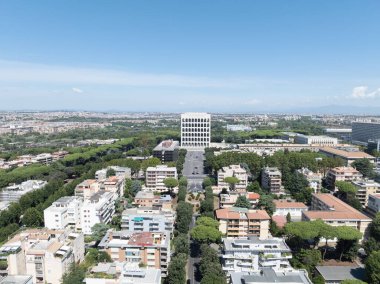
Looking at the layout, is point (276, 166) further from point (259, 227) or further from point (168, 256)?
point (168, 256)

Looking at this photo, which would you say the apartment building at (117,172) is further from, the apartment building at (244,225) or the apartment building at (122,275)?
the apartment building at (122,275)

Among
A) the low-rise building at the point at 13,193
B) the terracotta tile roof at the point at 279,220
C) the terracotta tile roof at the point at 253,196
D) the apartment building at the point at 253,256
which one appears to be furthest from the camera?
the low-rise building at the point at 13,193

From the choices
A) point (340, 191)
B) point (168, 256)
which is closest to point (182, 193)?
point (168, 256)

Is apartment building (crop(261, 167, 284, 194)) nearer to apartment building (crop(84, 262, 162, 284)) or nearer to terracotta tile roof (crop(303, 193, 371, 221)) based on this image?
terracotta tile roof (crop(303, 193, 371, 221))

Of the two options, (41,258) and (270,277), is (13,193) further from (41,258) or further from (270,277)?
(270,277)

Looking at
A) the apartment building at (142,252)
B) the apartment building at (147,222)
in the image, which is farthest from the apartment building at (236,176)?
the apartment building at (142,252)

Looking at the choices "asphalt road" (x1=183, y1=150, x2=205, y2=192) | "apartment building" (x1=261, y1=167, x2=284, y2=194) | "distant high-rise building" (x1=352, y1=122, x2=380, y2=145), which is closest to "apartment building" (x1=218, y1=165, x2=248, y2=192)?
"apartment building" (x1=261, y1=167, x2=284, y2=194)

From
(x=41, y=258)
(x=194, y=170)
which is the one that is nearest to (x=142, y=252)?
(x=41, y=258)
